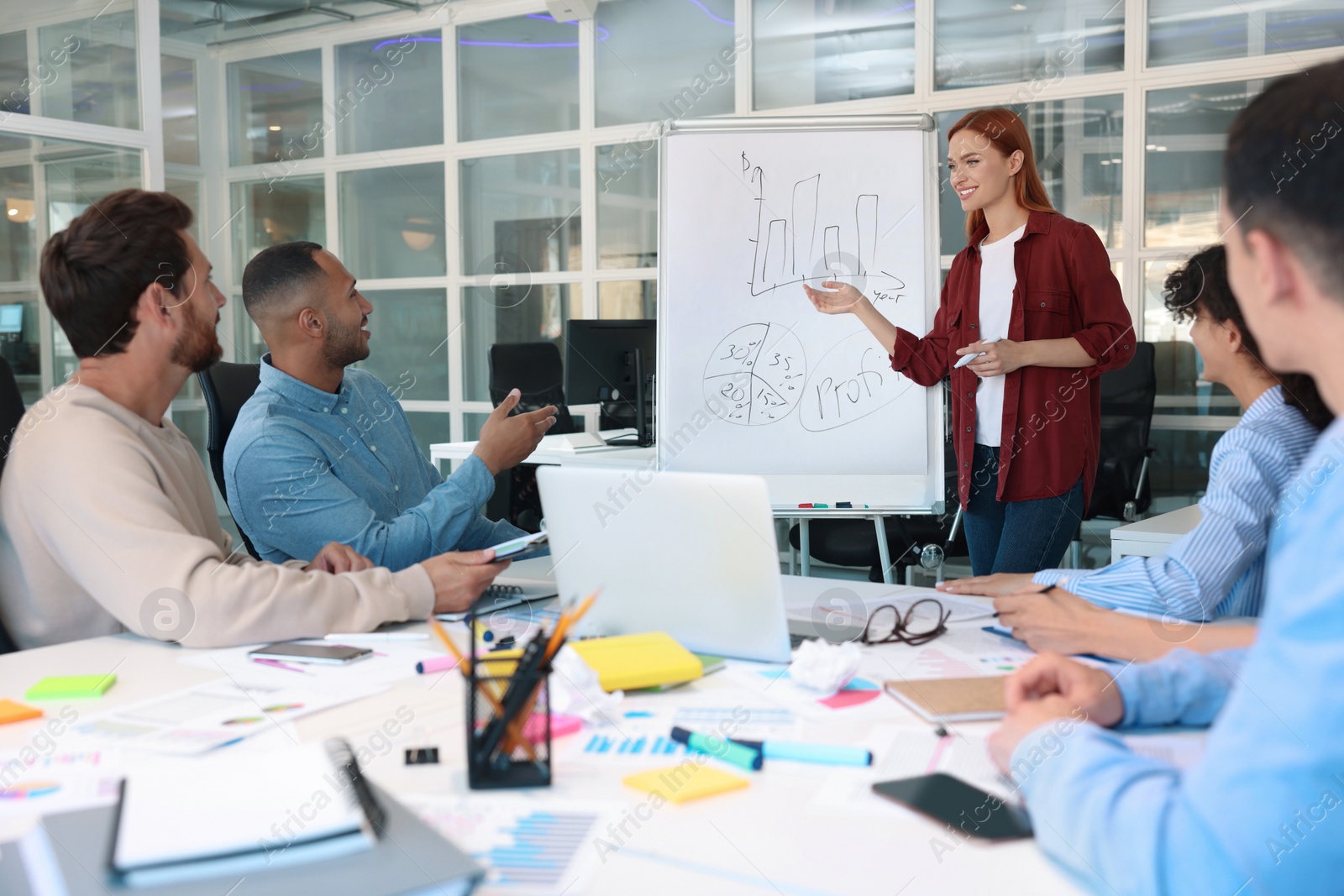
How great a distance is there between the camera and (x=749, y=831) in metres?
0.89

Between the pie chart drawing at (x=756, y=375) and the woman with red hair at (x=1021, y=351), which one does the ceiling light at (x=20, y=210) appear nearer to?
the pie chart drawing at (x=756, y=375)

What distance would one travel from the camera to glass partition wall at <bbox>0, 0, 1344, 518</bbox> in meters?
4.62

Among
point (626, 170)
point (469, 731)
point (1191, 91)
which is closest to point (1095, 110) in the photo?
point (1191, 91)

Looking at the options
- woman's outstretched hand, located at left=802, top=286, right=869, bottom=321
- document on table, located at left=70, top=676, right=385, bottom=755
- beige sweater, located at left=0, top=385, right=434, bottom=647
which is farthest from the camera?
woman's outstretched hand, located at left=802, top=286, right=869, bottom=321

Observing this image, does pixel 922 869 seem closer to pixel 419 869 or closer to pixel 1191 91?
pixel 419 869

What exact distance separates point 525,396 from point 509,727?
390 centimetres

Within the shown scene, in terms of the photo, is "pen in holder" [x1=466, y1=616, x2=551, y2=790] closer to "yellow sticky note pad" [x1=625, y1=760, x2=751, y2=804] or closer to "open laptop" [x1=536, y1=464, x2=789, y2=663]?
"yellow sticky note pad" [x1=625, y1=760, x2=751, y2=804]

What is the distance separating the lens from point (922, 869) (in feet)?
2.65

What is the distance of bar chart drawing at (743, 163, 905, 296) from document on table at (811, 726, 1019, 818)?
2143 mm

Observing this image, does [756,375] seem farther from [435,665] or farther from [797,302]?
[435,665]

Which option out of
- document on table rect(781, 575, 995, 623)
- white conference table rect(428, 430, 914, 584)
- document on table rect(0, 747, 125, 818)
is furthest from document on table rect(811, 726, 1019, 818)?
white conference table rect(428, 430, 914, 584)

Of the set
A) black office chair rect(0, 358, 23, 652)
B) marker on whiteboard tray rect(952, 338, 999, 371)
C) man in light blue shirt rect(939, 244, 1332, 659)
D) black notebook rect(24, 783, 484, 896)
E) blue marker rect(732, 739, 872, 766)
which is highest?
marker on whiteboard tray rect(952, 338, 999, 371)

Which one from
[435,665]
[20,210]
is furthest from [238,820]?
[20,210]

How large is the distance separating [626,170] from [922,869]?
210 inches
